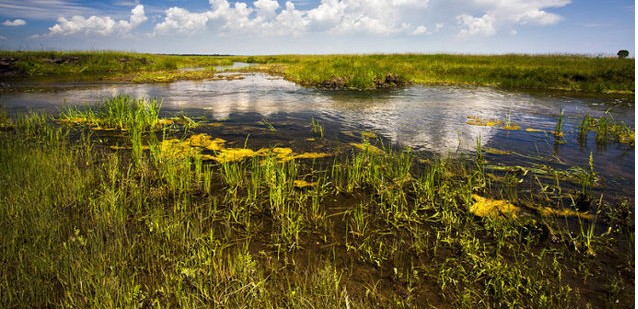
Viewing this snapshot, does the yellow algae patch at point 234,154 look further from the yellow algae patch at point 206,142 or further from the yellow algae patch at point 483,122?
the yellow algae patch at point 483,122

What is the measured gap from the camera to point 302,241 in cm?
432

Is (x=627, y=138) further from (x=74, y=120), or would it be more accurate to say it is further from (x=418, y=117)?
(x=74, y=120)

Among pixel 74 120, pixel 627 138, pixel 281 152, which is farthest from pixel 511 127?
pixel 74 120

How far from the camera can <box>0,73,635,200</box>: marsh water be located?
820 centimetres

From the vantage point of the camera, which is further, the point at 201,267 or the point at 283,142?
the point at 283,142

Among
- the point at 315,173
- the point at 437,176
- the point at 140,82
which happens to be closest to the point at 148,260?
the point at 315,173

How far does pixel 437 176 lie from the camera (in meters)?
6.36

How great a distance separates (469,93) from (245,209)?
19.3 m

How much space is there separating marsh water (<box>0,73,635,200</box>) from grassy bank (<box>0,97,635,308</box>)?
2.16 meters

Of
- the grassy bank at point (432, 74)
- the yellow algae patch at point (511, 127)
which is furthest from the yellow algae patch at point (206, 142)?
the grassy bank at point (432, 74)

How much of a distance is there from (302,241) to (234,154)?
4.04 m

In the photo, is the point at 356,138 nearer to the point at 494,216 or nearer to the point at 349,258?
the point at 494,216

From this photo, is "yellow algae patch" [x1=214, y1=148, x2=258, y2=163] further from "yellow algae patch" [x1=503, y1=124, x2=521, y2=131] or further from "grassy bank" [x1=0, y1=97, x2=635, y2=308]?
"yellow algae patch" [x1=503, y1=124, x2=521, y2=131]

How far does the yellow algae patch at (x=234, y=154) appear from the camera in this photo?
739 centimetres
